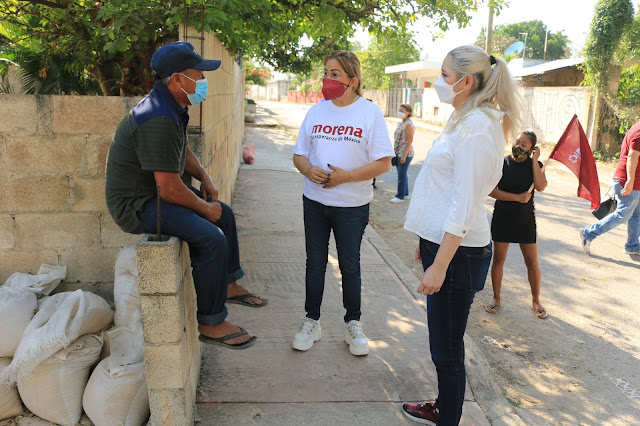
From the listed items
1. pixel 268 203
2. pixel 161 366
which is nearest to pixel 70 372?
pixel 161 366

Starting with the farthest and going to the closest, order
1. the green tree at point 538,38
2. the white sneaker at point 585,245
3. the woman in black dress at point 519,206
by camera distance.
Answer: the green tree at point 538,38, the white sneaker at point 585,245, the woman in black dress at point 519,206

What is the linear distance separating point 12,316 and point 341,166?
2201 mm

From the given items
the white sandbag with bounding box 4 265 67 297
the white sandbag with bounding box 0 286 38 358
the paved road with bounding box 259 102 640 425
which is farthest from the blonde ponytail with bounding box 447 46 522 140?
the white sandbag with bounding box 4 265 67 297

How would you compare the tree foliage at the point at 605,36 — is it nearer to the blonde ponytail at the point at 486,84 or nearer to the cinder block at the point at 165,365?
the blonde ponytail at the point at 486,84

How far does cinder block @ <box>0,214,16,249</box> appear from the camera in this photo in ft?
12.1

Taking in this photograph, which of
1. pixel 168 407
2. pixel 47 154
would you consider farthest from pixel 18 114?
pixel 168 407

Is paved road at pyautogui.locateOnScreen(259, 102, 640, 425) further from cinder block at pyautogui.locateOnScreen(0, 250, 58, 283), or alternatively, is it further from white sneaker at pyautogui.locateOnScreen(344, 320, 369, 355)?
cinder block at pyautogui.locateOnScreen(0, 250, 58, 283)

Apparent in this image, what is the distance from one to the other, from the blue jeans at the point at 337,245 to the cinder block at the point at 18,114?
2.00 metres

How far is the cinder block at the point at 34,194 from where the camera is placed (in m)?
3.64

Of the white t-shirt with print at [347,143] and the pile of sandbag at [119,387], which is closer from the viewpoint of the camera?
the pile of sandbag at [119,387]

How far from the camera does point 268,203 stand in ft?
25.6

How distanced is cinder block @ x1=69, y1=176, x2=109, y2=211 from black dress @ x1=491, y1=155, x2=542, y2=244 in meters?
3.21

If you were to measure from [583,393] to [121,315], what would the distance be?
312 centimetres

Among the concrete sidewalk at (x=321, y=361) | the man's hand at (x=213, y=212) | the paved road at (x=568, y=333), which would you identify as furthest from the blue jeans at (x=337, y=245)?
the paved road at (x=568, y=333)
